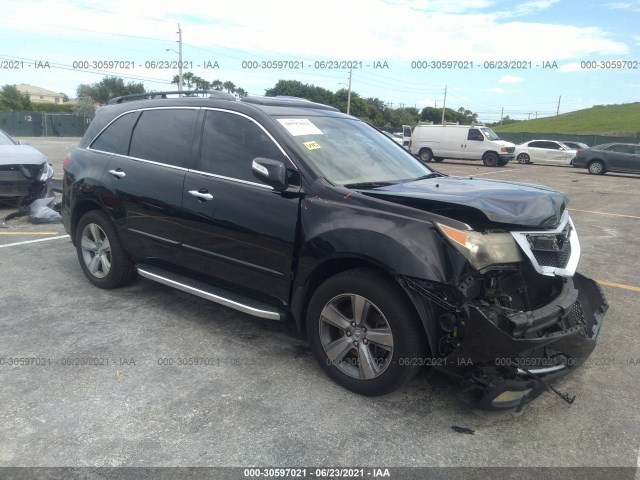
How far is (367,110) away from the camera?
252 ft

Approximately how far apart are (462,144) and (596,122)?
205 feet

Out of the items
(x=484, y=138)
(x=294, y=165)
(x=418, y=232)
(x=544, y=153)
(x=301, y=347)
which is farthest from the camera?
(x=544, y=153)

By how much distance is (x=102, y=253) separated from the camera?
16.3 ft

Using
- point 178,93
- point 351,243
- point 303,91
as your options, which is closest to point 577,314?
point 351,243

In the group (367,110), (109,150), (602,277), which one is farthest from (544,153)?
(367,110)

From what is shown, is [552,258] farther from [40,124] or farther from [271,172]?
[40,124]

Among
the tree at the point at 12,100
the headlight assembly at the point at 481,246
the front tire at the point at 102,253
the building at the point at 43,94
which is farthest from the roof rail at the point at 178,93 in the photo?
the building at the point at 43,94

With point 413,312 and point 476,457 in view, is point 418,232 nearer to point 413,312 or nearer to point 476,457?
point 413,312

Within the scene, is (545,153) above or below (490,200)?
below

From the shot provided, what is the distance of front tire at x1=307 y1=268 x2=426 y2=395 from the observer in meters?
2.98

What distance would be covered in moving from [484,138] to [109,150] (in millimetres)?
23533

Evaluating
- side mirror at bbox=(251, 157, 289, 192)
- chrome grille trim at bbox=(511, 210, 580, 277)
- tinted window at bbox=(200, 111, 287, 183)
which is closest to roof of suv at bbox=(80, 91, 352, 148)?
tinted window at bbox=(200, 111, 287, 183)

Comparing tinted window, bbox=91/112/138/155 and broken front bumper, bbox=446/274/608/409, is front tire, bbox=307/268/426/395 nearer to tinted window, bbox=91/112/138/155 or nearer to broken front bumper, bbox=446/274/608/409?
broken front bumper, bbox=446/274/608/409

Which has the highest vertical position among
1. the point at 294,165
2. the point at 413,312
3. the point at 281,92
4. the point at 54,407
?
the point at 281,92
